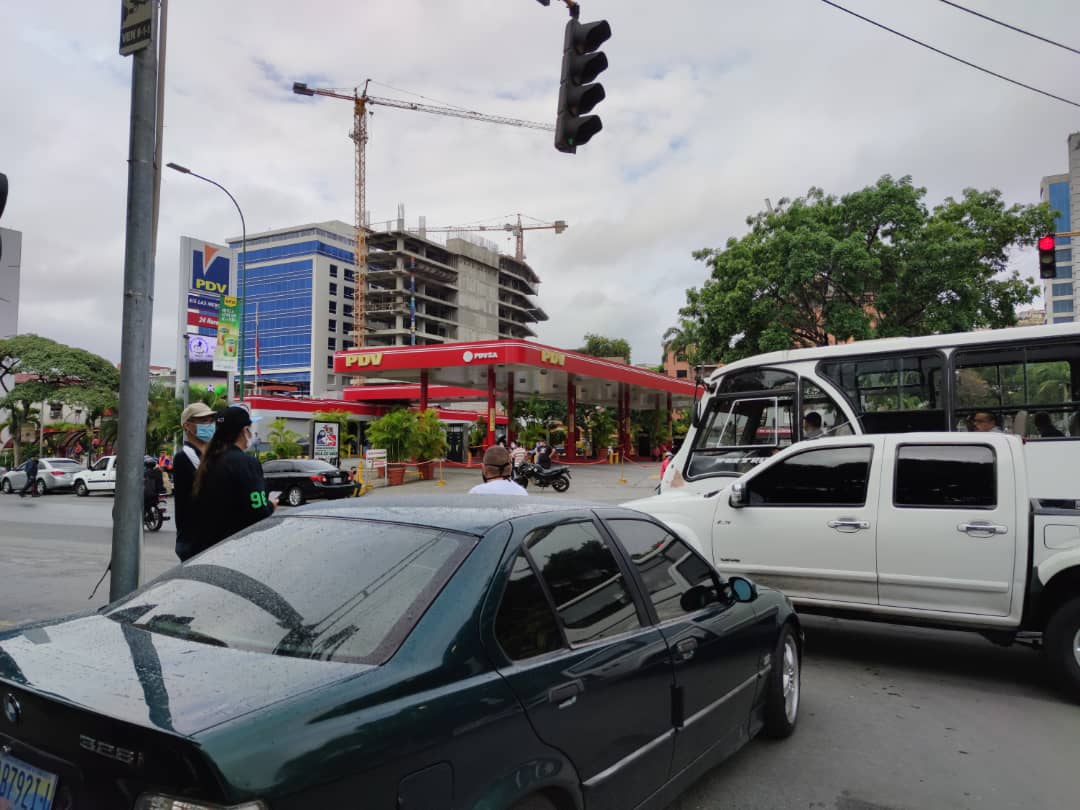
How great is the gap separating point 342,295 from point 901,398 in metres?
103

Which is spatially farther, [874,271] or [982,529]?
[874,271]

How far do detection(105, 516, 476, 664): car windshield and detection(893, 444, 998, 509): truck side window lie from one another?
4.43m

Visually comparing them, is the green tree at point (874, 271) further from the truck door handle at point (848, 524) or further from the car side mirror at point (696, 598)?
the car side mirror at point (696, 598)

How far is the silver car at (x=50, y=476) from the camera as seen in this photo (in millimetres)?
30328

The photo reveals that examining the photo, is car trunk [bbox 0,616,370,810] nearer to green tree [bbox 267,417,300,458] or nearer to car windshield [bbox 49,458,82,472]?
green tree [bbox 267,417,300,458]

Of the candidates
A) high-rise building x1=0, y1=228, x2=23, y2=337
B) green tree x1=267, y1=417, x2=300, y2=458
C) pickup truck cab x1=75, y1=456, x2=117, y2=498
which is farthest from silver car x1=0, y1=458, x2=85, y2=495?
high-rise building x1=0, y1=228, x2=23, y2=337

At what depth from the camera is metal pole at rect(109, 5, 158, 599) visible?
16.5ft

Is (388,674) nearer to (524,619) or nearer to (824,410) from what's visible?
(524,619)

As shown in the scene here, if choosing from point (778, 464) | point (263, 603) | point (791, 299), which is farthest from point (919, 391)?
point (791, 299)

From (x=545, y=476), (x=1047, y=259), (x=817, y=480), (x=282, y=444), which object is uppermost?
(x=1047, y=259)

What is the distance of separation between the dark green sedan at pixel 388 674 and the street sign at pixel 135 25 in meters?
3.97

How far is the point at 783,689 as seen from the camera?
4.18m

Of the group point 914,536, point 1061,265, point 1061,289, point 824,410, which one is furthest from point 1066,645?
point 1061,289

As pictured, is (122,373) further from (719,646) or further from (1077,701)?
(1077,701)
